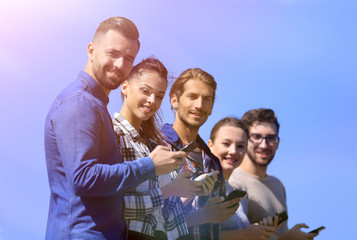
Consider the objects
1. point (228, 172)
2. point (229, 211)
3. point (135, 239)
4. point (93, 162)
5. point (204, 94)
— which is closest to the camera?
point (93, 162)

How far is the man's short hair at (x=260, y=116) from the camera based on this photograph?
7672 mm

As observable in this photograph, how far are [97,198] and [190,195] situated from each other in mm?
1079

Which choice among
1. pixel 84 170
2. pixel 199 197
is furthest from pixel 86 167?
pixel 199 197

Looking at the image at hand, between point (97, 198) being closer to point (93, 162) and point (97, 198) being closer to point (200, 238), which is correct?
point (93, 162)

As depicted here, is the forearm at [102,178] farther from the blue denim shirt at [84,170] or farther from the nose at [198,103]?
the nose at [198,103]

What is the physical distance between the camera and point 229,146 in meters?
5.57

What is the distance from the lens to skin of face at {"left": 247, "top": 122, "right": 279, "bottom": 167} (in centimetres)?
728

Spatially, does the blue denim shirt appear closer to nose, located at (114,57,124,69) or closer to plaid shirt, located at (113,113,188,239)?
plaid shirt, located at (113,113,188,239)

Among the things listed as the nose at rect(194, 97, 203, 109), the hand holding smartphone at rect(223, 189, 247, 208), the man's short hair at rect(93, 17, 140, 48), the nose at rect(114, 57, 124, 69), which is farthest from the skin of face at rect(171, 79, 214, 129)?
the nose at rect(114, 57, 124, 69)

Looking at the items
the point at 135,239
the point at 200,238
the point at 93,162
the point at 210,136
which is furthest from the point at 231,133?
the point at 93,162

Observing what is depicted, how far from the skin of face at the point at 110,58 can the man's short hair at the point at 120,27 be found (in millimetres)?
28

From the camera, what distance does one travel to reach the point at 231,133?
18.4 ft

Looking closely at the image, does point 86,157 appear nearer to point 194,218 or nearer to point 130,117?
point 130,117

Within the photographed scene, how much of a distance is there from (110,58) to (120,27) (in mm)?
262
